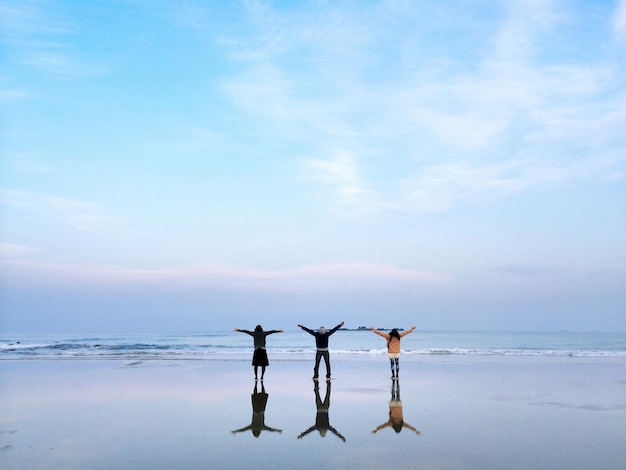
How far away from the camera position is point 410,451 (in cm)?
820

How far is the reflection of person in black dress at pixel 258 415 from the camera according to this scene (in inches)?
386

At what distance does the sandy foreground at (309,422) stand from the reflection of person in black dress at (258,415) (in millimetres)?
41

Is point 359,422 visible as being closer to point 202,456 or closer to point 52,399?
point 202,456

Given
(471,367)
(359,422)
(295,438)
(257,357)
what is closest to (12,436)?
(295,438)

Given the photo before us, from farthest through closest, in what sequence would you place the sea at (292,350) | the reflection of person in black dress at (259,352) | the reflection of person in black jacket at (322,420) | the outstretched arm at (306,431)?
the sea at (292,350) < the reflection of person in black dress at (259,352) < the reflection of person in black jacket at (322,420) < the outstretched arm at (306,431)

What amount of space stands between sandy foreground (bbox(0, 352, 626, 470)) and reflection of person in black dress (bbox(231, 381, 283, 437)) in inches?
1.6

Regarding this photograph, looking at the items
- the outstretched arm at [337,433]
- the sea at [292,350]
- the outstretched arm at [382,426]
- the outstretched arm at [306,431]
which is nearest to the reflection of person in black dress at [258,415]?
the outstretched arm at [306,431]

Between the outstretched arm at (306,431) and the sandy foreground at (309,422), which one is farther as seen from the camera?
the outstretched arm at (306,431)

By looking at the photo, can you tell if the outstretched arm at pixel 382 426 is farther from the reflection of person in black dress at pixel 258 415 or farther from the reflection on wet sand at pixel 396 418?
the reflection of person in black dress at pixel 258 415

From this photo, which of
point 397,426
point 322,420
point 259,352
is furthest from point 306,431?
point 259,352

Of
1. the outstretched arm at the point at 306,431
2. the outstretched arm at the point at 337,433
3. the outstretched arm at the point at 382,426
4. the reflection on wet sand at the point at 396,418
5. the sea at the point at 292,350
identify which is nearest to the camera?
the outstretched arm at the point at 337,433

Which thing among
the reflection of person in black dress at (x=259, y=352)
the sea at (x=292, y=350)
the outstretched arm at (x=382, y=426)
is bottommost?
the outstretched arm at (x=382, y=426)

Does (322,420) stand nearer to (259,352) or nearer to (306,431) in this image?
(306,431)

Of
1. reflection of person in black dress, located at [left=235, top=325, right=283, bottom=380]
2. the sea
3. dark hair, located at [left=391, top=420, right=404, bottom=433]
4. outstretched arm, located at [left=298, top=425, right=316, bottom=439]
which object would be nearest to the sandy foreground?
outstretched arm, located at [left=298, top=425, right=316, bottom=439]
